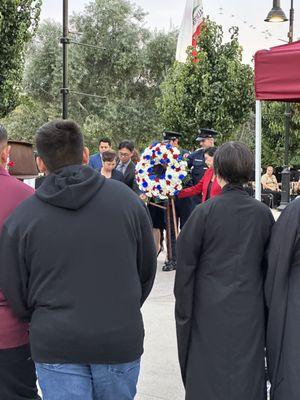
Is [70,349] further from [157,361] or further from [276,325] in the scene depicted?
[157,361]

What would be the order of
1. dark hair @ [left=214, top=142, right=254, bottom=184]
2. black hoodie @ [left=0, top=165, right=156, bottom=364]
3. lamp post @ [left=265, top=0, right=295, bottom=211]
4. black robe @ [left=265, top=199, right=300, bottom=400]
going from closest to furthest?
black hoodie @ [left=0, top=165, right=156, bottom=364], black robe @ [left=265, top=199, right=300, bottom=400], dark hair @ [left=214, top=142, right=254, bottom=184], lamp post @ [left=265, top=0, right=295, bottom=211]

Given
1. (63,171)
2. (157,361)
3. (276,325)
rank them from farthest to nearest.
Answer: (157,361) < (276,325) < (63,171)

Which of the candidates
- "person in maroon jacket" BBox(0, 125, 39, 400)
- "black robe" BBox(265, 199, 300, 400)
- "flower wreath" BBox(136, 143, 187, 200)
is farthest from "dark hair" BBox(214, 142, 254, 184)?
"flower wreath" BBox(136, 143, 187, 200)

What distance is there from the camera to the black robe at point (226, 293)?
9.41 feet

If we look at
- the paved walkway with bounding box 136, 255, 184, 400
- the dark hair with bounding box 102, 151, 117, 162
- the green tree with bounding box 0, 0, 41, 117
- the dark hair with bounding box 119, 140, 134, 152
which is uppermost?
the green tree with bounding box 0, 0, 41, 117

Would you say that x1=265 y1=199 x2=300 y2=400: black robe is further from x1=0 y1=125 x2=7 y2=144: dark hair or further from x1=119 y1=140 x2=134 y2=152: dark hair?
x1=119 y1=140 x2=134 y2=152: dark hair

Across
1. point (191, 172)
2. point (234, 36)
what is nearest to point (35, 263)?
point (191, 172)

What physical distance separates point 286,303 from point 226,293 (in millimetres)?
292

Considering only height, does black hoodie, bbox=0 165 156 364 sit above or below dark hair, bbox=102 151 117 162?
below

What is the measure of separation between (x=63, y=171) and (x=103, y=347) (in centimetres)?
69

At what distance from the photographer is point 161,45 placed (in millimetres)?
28625

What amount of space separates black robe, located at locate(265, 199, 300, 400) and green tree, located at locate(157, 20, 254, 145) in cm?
1643

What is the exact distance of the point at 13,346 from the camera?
254 cm

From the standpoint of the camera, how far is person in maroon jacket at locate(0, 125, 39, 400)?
8.20ft
